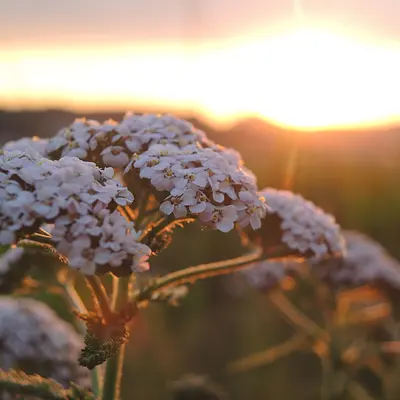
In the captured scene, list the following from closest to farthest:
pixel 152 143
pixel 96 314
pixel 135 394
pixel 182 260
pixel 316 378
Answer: pixel 96 314 < pixel 152 143 < pixel 135 394 < pixel 316 378 < pixel 182 260

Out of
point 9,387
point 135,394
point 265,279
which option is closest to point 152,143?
point 9,387

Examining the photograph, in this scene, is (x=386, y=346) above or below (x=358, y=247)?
below

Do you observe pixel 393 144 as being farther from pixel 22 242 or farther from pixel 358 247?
pixel 22 242

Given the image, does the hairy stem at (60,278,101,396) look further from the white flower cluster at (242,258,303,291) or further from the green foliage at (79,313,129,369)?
the white flower cluster at (242,258,303,291)

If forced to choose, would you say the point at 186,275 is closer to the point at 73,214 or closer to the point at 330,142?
the point at 73,214

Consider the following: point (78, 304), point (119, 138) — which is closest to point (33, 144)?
point (119, 138)
